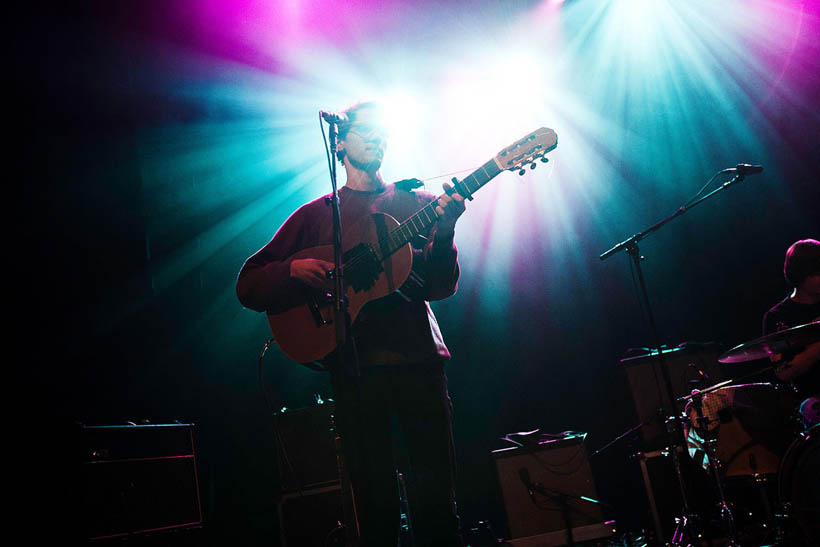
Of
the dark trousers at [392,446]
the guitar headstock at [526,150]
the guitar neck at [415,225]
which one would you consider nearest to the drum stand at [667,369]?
the guitar headstock at [526,150]

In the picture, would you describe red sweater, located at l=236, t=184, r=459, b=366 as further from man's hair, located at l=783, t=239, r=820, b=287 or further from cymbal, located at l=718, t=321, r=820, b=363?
man's hair, located at l=783, t=239, r=820, b=287

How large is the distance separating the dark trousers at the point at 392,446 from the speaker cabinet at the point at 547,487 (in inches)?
90.8

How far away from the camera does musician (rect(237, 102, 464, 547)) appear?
2.12 meters

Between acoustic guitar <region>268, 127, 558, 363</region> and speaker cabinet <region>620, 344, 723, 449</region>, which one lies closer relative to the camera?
acoustic guitar <region>268, 127, 558, 363</region>

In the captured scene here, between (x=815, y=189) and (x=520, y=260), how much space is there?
2795 mm

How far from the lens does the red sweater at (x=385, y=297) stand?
88.7 inches

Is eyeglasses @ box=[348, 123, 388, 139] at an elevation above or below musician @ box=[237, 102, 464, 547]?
above

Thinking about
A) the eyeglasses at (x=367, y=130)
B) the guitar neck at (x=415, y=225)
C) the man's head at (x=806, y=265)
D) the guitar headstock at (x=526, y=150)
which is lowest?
the man's head at (x=806, y=265)

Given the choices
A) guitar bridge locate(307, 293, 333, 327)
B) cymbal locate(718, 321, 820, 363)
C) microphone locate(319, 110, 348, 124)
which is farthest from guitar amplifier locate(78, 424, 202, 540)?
cymbal locate(718, 321, 820, 363)

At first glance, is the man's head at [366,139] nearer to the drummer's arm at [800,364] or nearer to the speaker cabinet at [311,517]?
the speaker cabinet at [311,517]

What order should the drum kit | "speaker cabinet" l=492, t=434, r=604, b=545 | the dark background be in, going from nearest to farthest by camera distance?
the drum kit, "speaker cabinet" l=492, t=434, r=604, b=545, the dark background

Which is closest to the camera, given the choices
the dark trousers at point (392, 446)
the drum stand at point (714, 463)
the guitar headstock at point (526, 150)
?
the dark trousers at point (392, 446)

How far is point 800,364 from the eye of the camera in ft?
11.8

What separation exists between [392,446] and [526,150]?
4.50 feet
